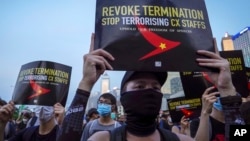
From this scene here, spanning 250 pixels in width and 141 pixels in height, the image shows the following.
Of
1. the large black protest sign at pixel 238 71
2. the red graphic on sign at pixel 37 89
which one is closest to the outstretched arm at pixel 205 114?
the large black protest sign at pixel 238 71

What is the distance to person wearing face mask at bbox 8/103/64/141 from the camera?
4207 mm

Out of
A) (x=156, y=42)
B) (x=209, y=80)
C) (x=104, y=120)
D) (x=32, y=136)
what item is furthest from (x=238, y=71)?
(x=32, y=136)

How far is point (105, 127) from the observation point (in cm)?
511

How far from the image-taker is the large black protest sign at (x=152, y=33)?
7.48ft

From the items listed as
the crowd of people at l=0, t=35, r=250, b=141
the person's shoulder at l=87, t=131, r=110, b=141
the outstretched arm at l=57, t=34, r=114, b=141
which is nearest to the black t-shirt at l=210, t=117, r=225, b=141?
the crowd of people at l=0, t=35, r=250, b=141

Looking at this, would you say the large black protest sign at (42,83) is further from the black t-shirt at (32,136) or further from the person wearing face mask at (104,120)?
the person wearing face mask at (104,120)

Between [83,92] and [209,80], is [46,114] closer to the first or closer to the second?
[209,80]

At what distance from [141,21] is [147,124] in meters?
0.86

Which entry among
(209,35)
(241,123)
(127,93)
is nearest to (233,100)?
(241,123)

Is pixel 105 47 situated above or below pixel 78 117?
above

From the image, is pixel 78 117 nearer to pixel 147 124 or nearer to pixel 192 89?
pixel 147 124

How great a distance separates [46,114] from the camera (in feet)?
15.5

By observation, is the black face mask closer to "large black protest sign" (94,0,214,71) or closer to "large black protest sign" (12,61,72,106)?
"large black protest sign" (94,0,214,71)

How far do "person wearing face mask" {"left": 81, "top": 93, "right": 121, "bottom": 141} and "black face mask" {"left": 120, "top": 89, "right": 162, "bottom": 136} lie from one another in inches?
110
